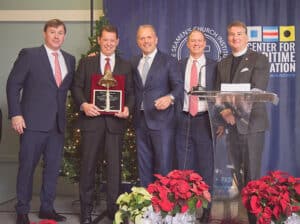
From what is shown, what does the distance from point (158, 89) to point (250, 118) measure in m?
0.97

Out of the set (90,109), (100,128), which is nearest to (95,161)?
(100,128)

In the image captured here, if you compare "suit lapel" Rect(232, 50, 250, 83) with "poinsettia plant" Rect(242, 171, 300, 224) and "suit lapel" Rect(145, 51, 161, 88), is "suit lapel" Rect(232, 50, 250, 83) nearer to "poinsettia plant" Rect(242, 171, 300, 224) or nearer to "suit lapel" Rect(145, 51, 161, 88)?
"suit lapel" Rect(145, 51, 161, 88)

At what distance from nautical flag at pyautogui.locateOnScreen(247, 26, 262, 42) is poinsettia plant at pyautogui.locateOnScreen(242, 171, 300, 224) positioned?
2604 mm

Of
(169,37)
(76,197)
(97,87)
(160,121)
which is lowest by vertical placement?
(76,197)

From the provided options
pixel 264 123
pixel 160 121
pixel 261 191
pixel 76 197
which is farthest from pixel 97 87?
pixel 76 197

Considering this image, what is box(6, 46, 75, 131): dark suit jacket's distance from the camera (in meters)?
3.50

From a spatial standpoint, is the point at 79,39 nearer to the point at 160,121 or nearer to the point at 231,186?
the point at 160,121

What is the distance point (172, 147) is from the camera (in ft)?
11.8

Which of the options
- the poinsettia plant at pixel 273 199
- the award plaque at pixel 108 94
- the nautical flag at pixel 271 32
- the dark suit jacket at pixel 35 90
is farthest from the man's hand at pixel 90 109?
the nautical flag at pixel 271 32

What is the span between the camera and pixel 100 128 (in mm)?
3463

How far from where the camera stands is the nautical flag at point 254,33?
15.4 ft

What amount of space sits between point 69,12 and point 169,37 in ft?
4.09

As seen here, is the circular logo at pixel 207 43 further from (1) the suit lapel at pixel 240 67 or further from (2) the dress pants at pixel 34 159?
(2) the dress pants at pixel 34 159

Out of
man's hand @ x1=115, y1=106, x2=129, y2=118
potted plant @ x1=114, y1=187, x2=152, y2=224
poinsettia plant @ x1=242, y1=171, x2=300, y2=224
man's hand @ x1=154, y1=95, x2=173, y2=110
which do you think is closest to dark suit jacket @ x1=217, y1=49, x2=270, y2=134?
man's hand @ x1=154, y1=95, x2=173, y2=110
